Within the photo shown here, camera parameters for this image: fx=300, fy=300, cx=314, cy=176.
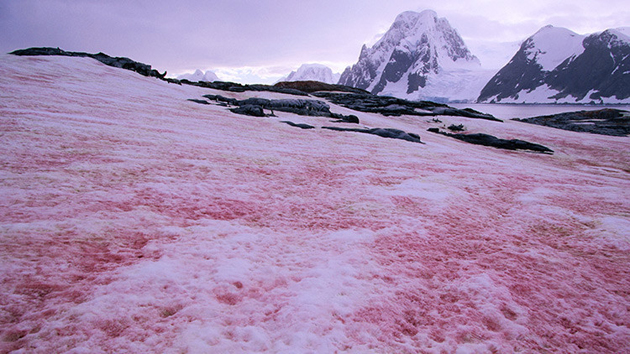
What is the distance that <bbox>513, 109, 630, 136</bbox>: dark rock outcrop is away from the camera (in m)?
40.1

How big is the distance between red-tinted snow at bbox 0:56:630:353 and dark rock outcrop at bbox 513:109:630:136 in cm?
4308

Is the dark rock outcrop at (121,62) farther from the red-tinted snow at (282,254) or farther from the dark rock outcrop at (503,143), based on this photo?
the dark rock outcrop at (503,143)

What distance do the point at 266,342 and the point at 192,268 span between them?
5.28ft

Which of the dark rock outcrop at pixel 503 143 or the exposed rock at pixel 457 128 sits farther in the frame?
the exposed rock at pixel 457 128

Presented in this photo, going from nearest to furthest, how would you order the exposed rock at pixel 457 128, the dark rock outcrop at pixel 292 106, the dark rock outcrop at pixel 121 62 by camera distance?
the dark rock outcrop at pixel 292 106 → the exposed rock at pixel 457 128 → the dark rock outcrop at pixel 121 62

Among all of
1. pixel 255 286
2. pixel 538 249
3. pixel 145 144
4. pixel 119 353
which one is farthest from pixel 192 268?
pixel 145 144

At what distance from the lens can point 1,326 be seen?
2.67m

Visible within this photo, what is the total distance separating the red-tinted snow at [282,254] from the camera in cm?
300

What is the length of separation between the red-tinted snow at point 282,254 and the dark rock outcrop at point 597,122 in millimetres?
43078

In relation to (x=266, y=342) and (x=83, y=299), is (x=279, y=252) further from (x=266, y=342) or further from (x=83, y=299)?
(x=83, y=299)

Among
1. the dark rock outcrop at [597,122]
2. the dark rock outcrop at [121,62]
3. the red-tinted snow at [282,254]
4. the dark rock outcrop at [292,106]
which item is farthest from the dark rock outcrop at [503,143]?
the dark rock outcrop at [121,62]

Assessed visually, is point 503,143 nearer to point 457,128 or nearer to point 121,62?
point 457,128

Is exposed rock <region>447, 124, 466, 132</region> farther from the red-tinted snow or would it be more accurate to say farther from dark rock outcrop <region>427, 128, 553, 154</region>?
the red-tinted snow

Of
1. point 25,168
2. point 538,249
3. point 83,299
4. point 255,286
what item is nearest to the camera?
point 83,299
